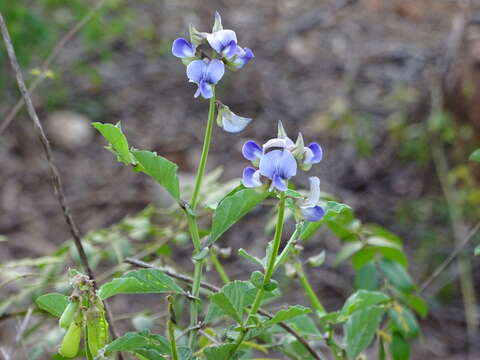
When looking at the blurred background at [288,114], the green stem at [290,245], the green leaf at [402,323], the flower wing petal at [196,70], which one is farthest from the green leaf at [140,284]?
the blurred background at [288,114]

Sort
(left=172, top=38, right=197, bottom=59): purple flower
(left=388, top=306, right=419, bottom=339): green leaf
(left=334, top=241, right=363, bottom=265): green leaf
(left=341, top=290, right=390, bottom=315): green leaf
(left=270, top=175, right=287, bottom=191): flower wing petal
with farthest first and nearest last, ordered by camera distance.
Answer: (left=334, top=241, right=363, bottom=265): green leaf
(left=388, top=306, right=419, bottom=339): green leaf
(left=341, top=290, right=390, bottom=315): green leaf
(left=172, top=38, right=197, bottom=59): purple flower
(left=270, top=175, right=287, bottom=191): flower wing petal

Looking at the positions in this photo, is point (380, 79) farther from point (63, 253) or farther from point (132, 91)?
point (63, 253)

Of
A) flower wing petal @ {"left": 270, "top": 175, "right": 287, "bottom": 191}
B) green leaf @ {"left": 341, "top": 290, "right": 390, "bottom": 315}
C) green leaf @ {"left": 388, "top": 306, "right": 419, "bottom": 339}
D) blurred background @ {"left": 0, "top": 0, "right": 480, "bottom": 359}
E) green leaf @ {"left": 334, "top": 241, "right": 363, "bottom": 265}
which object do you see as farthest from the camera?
blurred background @ {"left": 0, "top": 0, "right": 480, "bottom": 359}

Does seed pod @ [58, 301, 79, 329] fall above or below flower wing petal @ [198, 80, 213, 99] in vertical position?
below

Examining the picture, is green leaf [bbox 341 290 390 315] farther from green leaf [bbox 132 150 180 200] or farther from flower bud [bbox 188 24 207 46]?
flower bud [bbox 188 24 207 46]

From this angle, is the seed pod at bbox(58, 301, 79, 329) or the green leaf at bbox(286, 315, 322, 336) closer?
the seed pod at bbox(58, 301, 79, 329)


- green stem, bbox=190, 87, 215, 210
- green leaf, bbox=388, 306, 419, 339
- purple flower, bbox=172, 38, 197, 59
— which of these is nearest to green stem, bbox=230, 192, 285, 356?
green stem, bbox=190, 87, 215, 210
